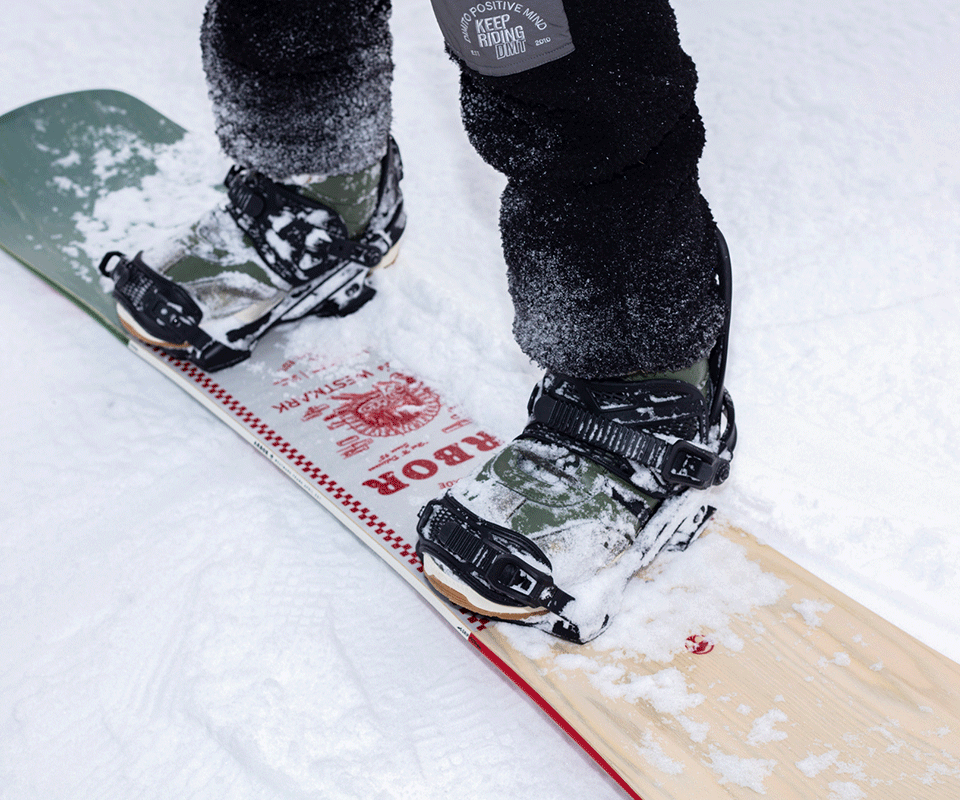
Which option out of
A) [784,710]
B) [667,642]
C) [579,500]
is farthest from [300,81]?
[784,710]

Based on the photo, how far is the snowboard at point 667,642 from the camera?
3.05 ft

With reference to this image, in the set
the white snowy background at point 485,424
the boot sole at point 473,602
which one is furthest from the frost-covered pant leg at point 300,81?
the boot sole at point 473,602

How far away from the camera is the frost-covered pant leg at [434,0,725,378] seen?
0.87 m

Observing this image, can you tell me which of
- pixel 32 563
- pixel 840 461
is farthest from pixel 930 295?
pixel 32 563

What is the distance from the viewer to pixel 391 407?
145 centimetres

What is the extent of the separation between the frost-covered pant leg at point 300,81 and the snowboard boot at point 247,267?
57 millimetres

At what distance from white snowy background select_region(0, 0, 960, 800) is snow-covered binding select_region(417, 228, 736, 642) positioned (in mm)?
123

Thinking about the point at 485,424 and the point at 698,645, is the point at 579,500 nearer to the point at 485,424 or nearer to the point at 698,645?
the point at 698,645

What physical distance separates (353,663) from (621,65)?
0.73m

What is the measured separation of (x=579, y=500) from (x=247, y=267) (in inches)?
30.8

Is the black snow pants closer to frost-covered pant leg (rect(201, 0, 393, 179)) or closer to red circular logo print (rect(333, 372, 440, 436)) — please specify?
red circular logo print (rect(333, 372, 440, 436))

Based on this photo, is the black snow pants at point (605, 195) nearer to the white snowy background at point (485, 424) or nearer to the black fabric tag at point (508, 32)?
the black fabric tag at point (508, 32)

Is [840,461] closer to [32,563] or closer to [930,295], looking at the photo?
[930,295]

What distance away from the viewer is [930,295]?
1.62 metres
